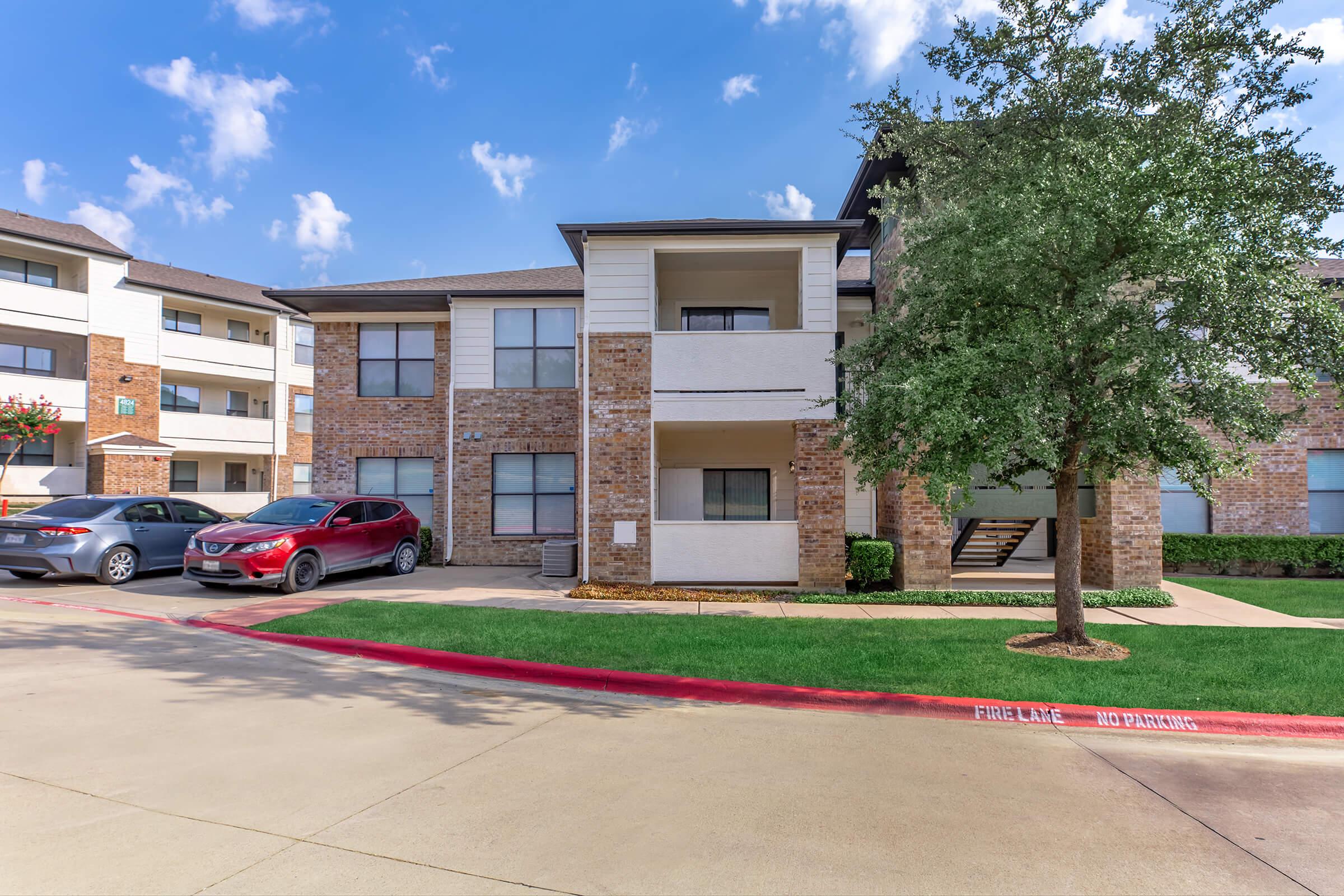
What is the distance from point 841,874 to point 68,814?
4.01 meters

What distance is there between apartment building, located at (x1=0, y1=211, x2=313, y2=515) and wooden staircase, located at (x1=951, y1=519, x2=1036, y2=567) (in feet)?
73.9

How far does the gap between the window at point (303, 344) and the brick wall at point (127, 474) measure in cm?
791

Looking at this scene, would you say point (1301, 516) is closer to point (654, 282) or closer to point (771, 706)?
point (654, 282)

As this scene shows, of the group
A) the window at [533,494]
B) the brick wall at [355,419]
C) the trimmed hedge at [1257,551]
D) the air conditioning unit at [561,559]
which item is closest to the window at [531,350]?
the brick wall at [355,419]

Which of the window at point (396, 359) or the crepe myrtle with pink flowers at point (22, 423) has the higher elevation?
the window at point (396, 359)

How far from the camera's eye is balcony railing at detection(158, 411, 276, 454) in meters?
27.3

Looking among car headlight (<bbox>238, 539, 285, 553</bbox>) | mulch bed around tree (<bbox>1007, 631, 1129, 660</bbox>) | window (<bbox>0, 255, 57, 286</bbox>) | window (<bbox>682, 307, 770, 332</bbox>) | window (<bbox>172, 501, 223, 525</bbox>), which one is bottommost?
mulch bed around tree (<bbox>1007, 631, 1129, 660</bbox>)

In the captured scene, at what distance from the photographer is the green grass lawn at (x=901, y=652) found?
21.4ft

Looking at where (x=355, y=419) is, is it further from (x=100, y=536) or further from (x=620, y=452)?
(x=620, y=452)

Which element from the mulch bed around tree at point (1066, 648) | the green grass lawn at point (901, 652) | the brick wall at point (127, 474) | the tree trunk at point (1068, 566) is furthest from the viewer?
the brick wall at point (127, 474)

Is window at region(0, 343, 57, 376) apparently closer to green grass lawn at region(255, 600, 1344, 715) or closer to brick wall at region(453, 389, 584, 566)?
brick wall at region(453, 389, 584, 566)

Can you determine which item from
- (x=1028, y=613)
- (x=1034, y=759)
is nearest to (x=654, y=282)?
(x=1028, y=613)

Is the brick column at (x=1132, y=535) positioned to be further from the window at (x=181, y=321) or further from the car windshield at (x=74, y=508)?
the window at (x=181, y=321)

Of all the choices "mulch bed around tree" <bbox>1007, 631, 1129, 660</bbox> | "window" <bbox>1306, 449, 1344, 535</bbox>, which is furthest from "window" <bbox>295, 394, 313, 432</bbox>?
"window" <bbox>1306, 449, 1344, 535</bbox>
